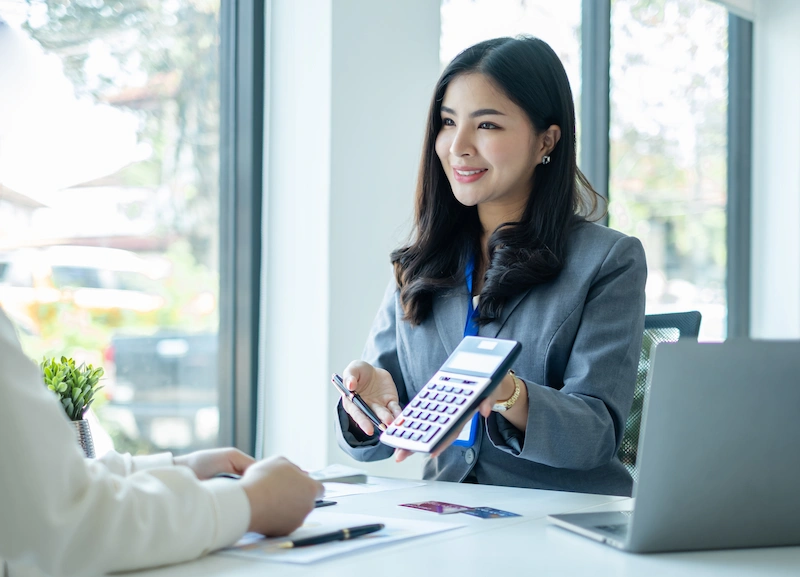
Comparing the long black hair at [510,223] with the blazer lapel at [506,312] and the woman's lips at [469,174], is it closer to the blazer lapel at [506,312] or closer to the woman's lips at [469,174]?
the blazer lapel at [506,312]

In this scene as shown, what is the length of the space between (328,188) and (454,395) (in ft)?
3.90

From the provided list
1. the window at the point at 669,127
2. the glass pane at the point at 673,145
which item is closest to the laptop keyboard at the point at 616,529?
the window at the point at 669,127

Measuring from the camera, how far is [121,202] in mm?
2105

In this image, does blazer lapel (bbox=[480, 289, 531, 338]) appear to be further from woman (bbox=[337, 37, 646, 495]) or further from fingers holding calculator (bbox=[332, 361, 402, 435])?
fingers holding calculator (bbox=[332, 361, 402, 435])

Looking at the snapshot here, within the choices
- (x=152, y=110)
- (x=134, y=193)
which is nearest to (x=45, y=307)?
(x=134, y=193)

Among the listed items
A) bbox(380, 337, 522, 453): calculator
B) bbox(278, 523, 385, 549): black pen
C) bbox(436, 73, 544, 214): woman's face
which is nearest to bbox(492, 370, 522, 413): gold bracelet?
bbox(380, 337, 522, 453): calculator

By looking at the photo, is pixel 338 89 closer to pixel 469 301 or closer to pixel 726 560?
pixel 469 301

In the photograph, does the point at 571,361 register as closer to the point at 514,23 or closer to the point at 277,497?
the point at 277,497

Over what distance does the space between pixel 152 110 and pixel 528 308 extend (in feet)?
3.70

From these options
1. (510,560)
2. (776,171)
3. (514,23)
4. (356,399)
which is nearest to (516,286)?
(356,399)

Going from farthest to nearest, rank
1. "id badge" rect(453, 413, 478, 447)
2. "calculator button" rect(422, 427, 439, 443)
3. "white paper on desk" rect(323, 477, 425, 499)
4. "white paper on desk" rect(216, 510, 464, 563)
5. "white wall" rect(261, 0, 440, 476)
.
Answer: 1. "white wall" rect(261, 0, 440, 476)
2. "id badge" rect(453, 413, 478, 447)
3. "white paper on desk" rect(323, 477, 425, 499)
4. "calculator button" rect(422, 427, 439, 443)
5. "white paper on desk" rect(216, 510, 464, 563)

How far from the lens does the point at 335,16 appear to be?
2.19 meters

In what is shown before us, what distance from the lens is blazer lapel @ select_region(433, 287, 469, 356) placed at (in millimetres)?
1677

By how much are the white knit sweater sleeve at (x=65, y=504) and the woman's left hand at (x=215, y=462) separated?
242mm
